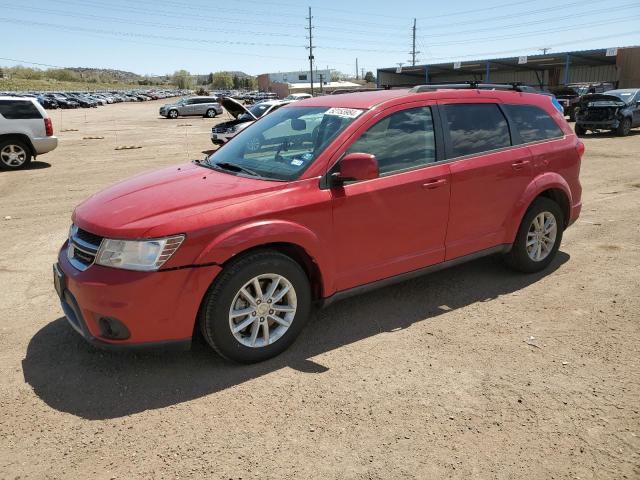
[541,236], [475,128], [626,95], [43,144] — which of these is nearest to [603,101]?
[626,95]

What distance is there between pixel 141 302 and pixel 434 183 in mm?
2335

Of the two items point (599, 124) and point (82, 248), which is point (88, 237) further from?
point (599, 124)

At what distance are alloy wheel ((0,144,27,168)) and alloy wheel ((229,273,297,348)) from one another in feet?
38.7

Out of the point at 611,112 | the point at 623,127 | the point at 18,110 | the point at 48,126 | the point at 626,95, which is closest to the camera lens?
the point at 18,110

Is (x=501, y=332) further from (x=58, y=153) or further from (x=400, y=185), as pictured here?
(x=58, y=153)

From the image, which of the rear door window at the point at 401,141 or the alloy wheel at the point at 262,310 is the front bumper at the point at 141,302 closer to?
the alloy wheel at the point at 262,310

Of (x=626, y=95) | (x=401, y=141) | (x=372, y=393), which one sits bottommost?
(x=372, y=393)

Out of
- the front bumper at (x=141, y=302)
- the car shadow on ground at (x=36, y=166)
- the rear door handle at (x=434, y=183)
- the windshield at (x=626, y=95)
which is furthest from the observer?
the windshield at (x=626, y=95)

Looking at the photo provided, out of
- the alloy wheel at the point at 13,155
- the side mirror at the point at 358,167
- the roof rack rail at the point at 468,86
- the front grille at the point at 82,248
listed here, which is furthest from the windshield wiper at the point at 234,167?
the alloy wheel at the point at 13,155

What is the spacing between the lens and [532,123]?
4.81m

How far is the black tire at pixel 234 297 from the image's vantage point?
3141mm

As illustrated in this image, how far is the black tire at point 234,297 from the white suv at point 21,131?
11709 millimetres

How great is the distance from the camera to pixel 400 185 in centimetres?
382

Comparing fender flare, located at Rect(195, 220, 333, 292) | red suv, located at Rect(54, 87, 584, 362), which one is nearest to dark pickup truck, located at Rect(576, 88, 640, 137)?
red suv, located at Rect(54, 87, 584, 362)
